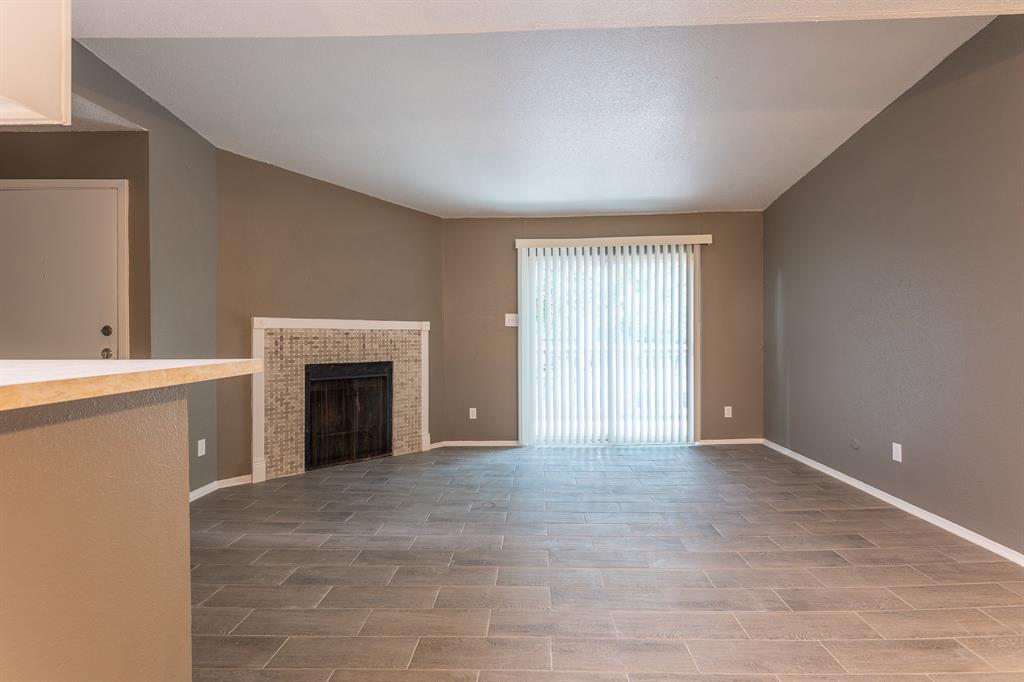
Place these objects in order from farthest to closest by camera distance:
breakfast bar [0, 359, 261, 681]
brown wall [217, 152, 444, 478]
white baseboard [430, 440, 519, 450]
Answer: white baseboard [430, 440, 519, 450], brown wall [217, 152, 444, 478], breakfast bar [0, 359, 261, 681]

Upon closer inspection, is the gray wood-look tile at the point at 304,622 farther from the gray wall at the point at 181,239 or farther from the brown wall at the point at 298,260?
the brown wall at the point at 298,260

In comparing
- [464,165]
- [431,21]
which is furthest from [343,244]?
[431,21]

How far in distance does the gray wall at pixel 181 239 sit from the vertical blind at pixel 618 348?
2987 millimetres

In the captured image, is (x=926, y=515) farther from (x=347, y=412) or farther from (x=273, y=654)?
(x=347, y=412)

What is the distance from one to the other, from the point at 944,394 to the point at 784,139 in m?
2.00

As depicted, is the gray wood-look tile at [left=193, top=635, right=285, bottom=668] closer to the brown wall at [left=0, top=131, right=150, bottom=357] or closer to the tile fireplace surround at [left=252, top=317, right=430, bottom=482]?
the brown wall at [left=0, top=131, right=150, bottom=357]

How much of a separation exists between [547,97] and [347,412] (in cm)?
318

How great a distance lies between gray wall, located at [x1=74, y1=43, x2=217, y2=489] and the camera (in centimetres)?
320

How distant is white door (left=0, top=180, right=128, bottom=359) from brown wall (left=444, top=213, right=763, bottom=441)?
3.13 m

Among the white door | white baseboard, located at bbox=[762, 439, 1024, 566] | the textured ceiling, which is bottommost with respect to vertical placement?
white baseboard, located at bbox=[762, 439, 1024, 566]

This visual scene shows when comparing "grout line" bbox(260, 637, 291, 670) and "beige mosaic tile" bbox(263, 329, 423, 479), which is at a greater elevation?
"beige mosaic tile" bbox(263, 329, 423, 479)

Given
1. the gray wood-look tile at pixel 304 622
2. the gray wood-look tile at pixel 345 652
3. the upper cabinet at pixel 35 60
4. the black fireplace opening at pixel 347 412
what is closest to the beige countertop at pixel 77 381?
the upper cabinet at pixel 35 60

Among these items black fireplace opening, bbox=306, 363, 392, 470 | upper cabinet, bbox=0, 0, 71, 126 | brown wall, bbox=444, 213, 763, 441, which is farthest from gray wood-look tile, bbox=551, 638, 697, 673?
brown wall, bbox=444, 213, 763, 441

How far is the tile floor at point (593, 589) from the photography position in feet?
5.90
